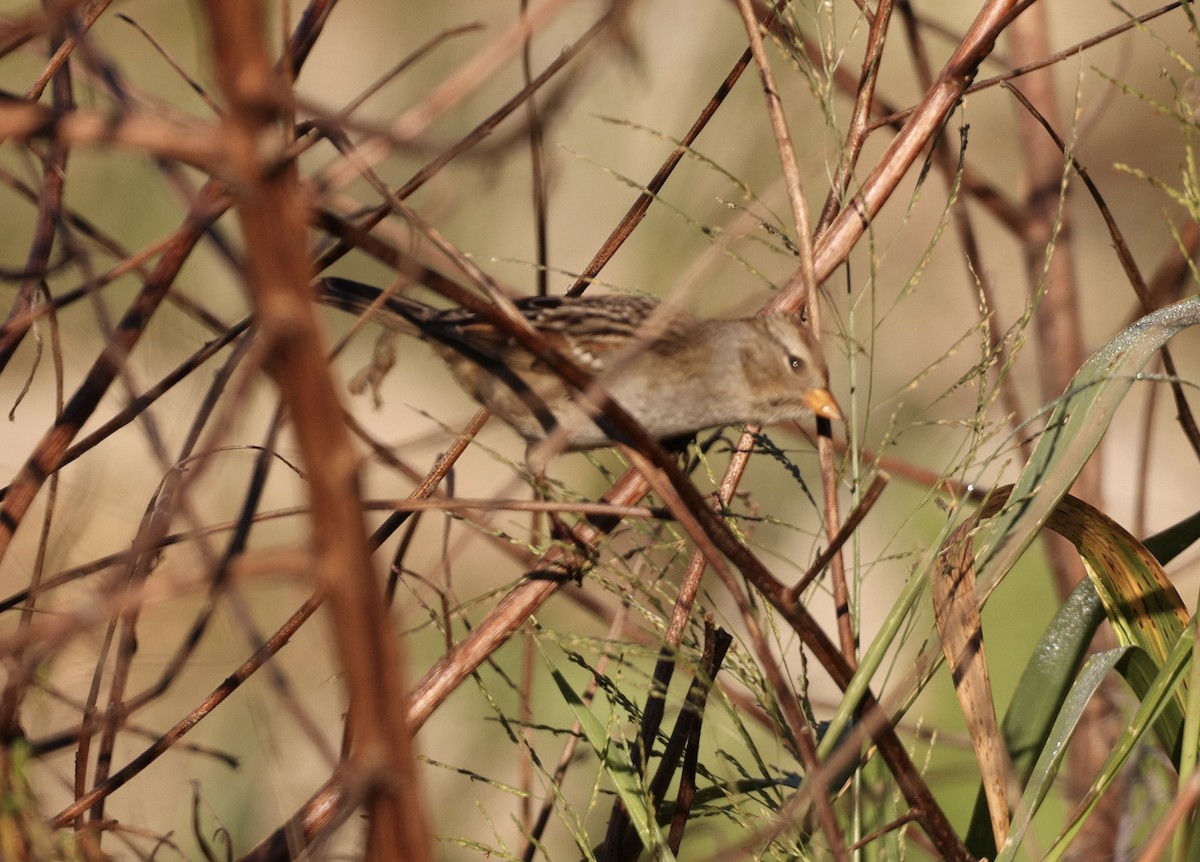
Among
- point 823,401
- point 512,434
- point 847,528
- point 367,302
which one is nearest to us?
point 847,528

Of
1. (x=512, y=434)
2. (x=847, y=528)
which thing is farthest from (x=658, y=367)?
(x=847, y=528)

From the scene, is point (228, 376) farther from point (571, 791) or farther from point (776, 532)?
point (776, 532)

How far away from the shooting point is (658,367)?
1.97 meters

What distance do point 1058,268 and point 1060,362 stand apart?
0.20 metres

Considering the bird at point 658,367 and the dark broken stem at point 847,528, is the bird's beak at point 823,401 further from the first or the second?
the dark broken stem at point 847,528

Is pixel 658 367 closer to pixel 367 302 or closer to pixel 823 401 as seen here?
pixel 823 401

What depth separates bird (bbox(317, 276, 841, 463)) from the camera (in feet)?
5.99

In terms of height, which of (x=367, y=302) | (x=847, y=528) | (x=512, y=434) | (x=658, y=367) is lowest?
(x=847, y=528)

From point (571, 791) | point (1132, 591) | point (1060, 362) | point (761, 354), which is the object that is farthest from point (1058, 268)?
point (571, 791)

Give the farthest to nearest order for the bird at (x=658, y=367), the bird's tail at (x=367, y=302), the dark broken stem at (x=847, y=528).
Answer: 1. the bird at (x=658, y=367)
2. the bird's tail at (x=367, y=302)
3. the dark broken stem at (x=847, y=528)

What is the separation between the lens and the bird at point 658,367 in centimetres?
183

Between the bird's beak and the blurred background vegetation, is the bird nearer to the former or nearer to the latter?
the bird's beak

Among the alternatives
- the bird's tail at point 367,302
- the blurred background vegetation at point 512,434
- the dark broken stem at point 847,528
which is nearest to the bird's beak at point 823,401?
the blurred background vegetation at point 512,434

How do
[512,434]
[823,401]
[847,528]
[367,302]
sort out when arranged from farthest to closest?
[512,434] < [823,401] < [367,302] < [847,528]
